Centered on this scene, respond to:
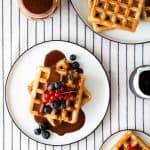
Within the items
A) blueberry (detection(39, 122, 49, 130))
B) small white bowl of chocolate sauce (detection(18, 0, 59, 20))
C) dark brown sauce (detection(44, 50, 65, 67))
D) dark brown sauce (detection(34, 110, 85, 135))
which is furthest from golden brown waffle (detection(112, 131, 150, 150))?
small white bowl of chocolate sauce (detection(18, 0, 59, 20))

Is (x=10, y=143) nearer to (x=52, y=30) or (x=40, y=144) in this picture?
(x=40, y=144)

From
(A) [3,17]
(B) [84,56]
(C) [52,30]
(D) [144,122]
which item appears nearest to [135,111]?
(D) [144,122]

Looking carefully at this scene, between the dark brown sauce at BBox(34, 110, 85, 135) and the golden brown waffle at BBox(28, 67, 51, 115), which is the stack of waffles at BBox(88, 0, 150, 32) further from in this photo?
the dark brown sauce at BBox(34, 110, 85, 135)

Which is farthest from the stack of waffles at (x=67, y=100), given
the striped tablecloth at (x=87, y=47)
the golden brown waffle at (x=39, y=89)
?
the striped tablecloth at (x=87, y=47)

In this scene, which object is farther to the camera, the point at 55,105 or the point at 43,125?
the point at 43,125

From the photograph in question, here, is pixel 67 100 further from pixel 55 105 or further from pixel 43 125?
pixel 43 125

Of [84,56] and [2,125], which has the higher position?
[84,56]

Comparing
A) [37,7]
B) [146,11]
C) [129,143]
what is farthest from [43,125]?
[146,11]
